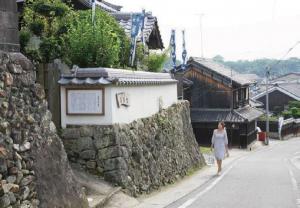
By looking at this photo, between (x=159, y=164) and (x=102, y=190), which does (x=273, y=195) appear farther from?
(x=102, y=190)

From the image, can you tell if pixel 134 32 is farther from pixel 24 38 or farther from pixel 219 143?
pixel 219 143

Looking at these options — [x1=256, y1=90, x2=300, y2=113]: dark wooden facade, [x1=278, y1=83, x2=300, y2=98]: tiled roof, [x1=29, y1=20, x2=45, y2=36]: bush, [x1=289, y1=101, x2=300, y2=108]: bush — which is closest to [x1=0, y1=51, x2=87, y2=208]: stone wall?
[x1=29, y1=20, x2=45, y2=36]: bush

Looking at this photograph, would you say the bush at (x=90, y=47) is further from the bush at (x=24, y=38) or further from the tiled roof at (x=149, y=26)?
the tiled roof at (x=149, y=26)

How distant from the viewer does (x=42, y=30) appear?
566 inches

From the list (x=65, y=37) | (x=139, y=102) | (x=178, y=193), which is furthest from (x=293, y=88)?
(x=65, y=37)

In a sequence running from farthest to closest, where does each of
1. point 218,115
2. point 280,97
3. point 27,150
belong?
point 280,97, point 218,115, point 27,150

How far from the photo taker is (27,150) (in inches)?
306

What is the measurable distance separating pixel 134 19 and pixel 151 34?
961 centimetres

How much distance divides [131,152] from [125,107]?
3.94 feet

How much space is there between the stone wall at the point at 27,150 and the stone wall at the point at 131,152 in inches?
94.6

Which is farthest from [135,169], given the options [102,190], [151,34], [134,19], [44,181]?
[151,34]

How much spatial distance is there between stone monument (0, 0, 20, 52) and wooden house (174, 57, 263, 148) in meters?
35.3

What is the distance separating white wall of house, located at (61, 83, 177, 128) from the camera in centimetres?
1148

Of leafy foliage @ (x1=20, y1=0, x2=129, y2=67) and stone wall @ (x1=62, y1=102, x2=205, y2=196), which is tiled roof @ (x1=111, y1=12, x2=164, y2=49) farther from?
leafy foliage @ (x1=20, y1=0, x2=129, y2=67)
